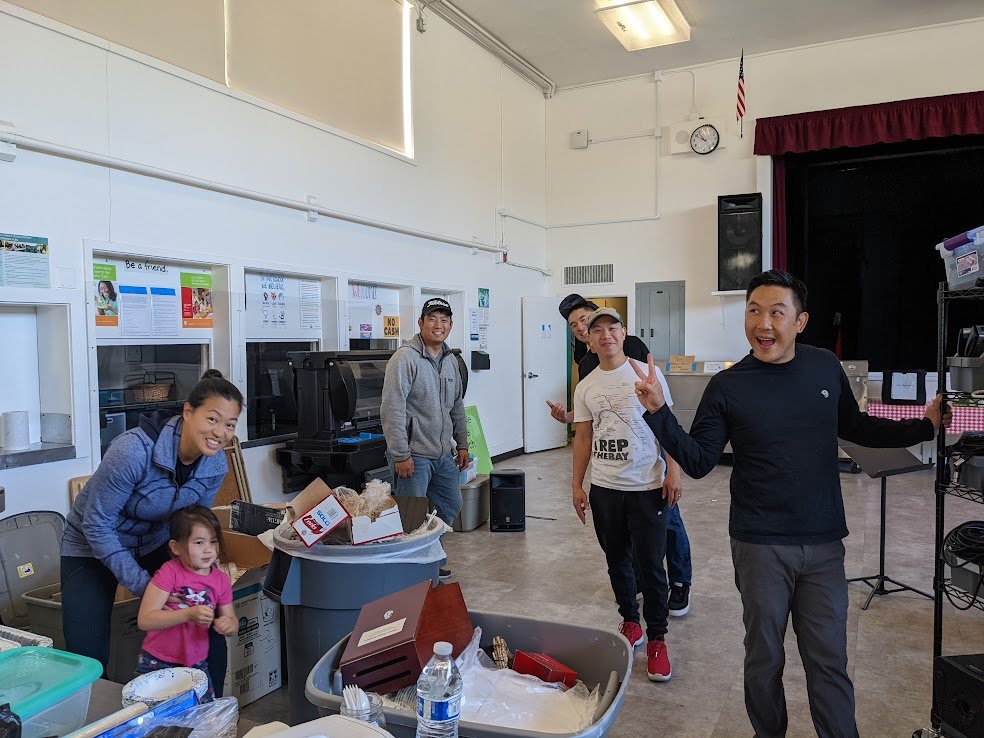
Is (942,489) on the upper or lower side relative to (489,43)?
lower

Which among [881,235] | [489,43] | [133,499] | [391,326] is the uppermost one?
[489,43]

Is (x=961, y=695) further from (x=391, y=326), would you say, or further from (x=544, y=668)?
A: (x=391, y=326)

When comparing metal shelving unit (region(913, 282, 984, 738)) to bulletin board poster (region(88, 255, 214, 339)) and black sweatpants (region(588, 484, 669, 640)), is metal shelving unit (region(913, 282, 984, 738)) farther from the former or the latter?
bulletin board poster (region(88, 255, 214, 339))

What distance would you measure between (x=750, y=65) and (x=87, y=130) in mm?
6828

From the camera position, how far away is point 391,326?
249 inches

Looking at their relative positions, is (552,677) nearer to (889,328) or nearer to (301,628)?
(301,628)

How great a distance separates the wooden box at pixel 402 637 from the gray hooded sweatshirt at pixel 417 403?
215 cm

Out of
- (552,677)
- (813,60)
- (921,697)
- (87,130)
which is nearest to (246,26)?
(87,130)

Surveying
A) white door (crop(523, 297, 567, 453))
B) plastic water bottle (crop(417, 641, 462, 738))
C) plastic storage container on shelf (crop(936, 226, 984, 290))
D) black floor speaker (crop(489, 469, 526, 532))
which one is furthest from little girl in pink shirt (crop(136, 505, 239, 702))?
white door (crop(523, 297, 567, 453))

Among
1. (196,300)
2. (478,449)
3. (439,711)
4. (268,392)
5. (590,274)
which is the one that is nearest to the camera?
(439,711)

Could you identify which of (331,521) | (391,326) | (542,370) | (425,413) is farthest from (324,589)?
(542,370)

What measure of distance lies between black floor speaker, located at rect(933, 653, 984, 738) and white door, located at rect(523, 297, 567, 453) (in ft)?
20.6

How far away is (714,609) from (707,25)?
6039 mm

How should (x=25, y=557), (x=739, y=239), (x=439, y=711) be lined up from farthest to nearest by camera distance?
(x=739, y=239), (x=25, y=557), (x=439, y=711)
